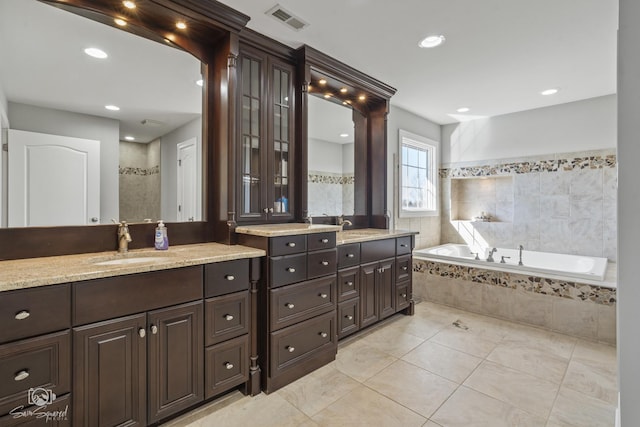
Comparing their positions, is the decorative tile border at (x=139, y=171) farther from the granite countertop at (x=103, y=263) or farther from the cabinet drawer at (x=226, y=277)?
the cabinet drawer at (x=226, y=277)

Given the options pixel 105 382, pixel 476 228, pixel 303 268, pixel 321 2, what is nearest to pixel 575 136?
pixel 476 228

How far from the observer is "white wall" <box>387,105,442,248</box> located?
150 inches

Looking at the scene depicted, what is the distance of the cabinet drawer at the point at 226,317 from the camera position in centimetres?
167

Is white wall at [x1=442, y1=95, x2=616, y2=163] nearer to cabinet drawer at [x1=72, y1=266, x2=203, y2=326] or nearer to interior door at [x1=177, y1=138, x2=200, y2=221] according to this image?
interior door at [x1=177, y1=138, x2=200, y2=221]

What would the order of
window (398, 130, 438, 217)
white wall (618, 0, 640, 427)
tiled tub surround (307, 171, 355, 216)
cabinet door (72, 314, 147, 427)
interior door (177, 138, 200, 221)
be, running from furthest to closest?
1. window (398, 130, 438, 217)
2. tiled tub surround (307, 171, 355, 216)
3. interior door (177, 138, 200, 221)
4. cabinet door (72, 314, 147, 427)
5. white wall (618, 0, 640, 427)

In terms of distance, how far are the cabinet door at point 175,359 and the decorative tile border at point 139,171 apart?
95 centimetres

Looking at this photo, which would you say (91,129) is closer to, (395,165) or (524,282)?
(395,165)

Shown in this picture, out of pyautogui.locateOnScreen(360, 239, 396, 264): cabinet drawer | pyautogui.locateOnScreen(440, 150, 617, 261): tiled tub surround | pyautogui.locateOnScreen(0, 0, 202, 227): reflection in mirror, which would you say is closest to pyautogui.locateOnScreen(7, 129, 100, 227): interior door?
pyautogui.locateOnScreen(0, 0, 202, 227): reflection in mirror

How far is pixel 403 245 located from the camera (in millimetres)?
3102

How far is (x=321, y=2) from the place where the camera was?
1962 mm

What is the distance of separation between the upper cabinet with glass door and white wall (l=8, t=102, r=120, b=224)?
0.78m

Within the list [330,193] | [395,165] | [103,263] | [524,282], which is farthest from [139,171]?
[524,282]

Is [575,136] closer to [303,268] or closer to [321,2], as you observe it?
[321,2]

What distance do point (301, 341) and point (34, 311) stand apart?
1411mm
